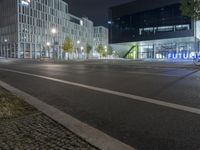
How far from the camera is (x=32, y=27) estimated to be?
12138 cm

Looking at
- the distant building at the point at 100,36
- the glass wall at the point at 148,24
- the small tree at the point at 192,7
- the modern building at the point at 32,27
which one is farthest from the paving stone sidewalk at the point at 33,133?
the distant building at the point at 100,36

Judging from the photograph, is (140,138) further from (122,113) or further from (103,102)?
(103,102)

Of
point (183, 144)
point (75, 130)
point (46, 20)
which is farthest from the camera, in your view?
point (46, 20)

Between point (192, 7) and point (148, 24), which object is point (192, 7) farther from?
point (148, 24)

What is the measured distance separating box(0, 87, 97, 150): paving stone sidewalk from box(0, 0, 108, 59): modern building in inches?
4010

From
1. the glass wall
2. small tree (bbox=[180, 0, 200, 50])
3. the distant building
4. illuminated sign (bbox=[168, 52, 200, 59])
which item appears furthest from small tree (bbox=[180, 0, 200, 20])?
the distant building

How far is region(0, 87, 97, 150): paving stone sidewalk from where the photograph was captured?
4.36 metres

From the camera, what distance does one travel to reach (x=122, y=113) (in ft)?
22.7

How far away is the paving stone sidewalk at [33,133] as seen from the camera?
14.3ft

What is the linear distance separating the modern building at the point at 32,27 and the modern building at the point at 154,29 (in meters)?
30.1

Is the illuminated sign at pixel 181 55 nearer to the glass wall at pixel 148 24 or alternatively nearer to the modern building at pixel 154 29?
the modern building at pixel 154 29

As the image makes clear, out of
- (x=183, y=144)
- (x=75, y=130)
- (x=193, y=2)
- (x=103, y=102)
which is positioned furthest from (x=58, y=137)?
(x=193, y=2)

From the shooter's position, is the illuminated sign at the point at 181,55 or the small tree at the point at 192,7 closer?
the small tree at the point at 192,7

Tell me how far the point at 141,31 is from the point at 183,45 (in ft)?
37.3
